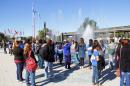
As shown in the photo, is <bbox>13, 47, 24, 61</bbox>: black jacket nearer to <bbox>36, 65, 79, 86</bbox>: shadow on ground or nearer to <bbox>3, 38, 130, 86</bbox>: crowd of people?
<bbox>3, 38, 130, 86</bbox>: crowd of people

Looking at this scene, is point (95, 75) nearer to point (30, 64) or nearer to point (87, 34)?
point (30, 64)

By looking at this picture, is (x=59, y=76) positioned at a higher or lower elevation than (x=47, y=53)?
lower

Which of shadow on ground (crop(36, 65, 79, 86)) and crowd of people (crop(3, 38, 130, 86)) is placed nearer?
crowd of people (crop(3, 38, 130, 86))

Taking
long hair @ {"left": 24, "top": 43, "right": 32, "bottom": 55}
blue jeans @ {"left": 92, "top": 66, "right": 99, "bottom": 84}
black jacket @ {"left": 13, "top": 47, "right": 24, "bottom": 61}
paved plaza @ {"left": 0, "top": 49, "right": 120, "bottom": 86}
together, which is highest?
long hair @ {"left": 24, "top": 43, "right": 32, "bottom": 55}

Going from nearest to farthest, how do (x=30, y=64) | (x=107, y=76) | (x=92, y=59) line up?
1. (x=30, y=64)
2. (x=92, y=59)
3. (x=107, y=76)

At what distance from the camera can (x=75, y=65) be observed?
16.6 metres

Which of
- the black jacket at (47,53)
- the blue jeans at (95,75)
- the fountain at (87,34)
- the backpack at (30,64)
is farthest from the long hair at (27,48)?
the fountain at (87,34)

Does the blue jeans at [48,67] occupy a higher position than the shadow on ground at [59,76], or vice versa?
the blue jeans at [48,67]

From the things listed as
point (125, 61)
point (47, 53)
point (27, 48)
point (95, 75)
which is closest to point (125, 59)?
point (125, 61)

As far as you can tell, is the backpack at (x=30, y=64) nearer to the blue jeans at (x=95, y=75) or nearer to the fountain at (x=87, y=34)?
the blue jeans at (x=95, y=75)

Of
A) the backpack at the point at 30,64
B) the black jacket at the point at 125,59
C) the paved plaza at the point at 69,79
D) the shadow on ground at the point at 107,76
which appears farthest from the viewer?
the shadow on ground at the point at 107,76

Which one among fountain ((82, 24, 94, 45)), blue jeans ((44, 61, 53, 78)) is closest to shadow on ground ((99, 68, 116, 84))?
blue jeans ((44, 61, 53, 78))

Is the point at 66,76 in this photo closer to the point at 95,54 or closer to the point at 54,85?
the point at 54,85

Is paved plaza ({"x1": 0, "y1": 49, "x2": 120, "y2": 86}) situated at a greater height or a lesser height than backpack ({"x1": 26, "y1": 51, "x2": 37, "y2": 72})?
lesser
